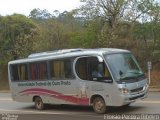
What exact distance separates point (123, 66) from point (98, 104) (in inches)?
70.9

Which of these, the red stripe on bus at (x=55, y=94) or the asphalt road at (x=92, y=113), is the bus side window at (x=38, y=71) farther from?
the asphalt road at (x=92, y=113)

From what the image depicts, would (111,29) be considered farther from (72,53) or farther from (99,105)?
(99,105)

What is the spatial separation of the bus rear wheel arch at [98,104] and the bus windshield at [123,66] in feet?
4.14

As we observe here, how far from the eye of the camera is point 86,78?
59.2 ft

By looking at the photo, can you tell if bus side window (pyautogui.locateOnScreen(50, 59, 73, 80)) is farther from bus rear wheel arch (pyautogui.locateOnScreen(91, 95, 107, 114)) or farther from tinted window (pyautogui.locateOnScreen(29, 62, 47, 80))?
bus rear wheel arch (pyautogui.locateOnScreen(91, 95, 107, 114))

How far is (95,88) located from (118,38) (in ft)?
61.9

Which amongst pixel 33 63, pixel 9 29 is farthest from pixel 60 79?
pixel 9 29

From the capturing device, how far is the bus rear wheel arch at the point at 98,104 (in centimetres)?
1742

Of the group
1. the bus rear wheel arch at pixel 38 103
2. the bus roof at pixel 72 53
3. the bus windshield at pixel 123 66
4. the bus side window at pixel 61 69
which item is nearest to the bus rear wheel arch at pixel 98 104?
the bus windshield at pixel 123 66

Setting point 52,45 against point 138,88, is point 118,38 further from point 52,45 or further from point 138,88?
point 138,88

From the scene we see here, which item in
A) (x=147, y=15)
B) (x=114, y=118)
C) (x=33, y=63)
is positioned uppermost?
(x=147, y=15)

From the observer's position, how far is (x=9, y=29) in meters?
50.0

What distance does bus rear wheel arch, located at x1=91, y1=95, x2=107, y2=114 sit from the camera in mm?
17422

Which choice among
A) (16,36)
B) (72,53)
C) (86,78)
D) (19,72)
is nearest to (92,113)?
(86,78)
